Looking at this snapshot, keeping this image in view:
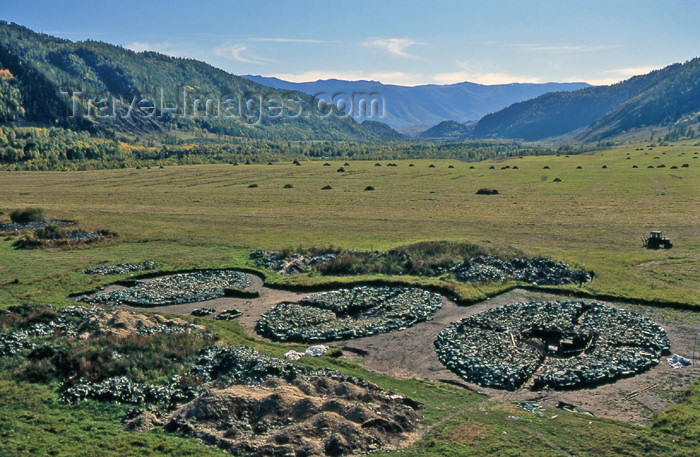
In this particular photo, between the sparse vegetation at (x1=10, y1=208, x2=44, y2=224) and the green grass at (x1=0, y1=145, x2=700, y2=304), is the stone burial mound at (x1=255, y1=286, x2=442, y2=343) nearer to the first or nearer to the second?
the green grass at (x1=0, y1=145, x2=700, y2=304)

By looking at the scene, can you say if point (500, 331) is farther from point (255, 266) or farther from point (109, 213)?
point (109, 213)

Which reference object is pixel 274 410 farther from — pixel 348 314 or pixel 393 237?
pixel 393 237

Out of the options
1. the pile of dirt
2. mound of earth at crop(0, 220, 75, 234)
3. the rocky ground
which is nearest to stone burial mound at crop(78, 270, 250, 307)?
the rocky ground

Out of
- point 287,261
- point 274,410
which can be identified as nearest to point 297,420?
point 274,410

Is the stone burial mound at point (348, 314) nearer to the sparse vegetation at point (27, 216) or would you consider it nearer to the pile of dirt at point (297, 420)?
the pile of dirt at point (297, 420)

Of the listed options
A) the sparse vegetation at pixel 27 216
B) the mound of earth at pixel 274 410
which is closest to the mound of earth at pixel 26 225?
the sparse vegetation at pixel 27 216

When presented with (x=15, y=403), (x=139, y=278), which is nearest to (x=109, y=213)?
(x=139, y=278)
